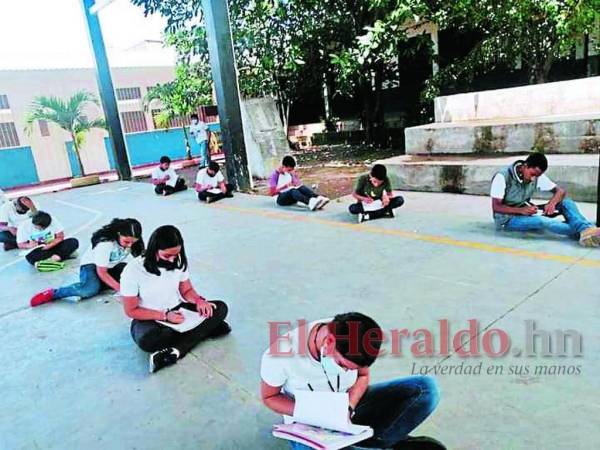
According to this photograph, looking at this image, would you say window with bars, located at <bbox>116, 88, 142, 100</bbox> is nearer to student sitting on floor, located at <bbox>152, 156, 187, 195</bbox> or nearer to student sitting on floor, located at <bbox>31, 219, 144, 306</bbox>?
student sitting on floor, located at <bbox>152, 156, 187, 195</bbox>

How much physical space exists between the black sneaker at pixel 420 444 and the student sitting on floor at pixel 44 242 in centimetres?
487

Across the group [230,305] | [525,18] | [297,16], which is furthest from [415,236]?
[297,16]

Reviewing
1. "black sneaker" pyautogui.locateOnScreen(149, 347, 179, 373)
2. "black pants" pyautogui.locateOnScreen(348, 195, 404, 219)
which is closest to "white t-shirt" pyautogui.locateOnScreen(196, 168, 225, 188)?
"black pants" pyautogui.locateOnScreen(348, 195, 404, 219)

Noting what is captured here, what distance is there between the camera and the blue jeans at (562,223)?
4438mm

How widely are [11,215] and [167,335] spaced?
4634 millimetres

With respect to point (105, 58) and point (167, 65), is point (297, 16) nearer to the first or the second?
point (105, 58)

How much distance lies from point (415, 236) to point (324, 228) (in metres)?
1.27

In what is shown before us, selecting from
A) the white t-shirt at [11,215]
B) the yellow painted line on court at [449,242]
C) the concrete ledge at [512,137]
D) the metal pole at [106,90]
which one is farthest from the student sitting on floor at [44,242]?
the metal pole at [106,90]

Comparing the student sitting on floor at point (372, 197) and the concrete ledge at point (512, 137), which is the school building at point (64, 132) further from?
the student sitting on floor at point (372, 197)

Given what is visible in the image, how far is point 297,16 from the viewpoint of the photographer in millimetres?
12500

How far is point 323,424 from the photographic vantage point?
1.72m

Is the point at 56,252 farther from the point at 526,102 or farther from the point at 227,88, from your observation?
the point at 526,102

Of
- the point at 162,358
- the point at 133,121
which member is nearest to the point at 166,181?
the point at 162,358

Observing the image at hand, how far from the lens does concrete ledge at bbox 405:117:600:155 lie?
6.56m
